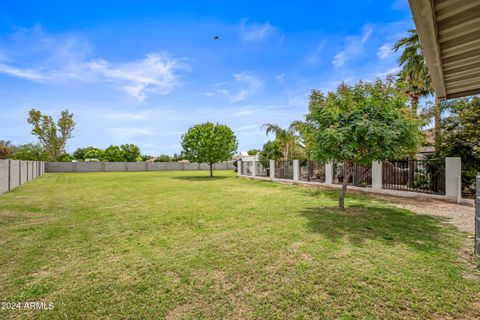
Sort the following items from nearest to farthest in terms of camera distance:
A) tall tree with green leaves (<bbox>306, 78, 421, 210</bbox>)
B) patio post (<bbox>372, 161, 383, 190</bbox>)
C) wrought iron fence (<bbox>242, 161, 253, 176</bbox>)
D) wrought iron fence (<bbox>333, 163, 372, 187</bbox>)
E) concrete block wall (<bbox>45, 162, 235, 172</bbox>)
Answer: tall tree with green leaves (<bbox>306, 78, 421, 210</bbox>) < patio post (<bbox>372, 161, 383, 190</bbox>) < wrought iron fence (<bbox>333, 163, 372, 187</bbox>) < wrought iron fence (<bbox>242, 161, 253, 176</bbox>) < concrete block wall (<bbox>45, 162, 235, 172</bbox>)

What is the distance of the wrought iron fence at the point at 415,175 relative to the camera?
31.2 ft

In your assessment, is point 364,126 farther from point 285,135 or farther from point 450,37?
point 285,135

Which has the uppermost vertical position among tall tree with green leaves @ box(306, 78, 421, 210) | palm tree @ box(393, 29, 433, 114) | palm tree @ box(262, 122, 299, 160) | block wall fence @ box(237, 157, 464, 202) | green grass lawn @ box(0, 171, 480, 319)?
palm tree @ box(393, 29, 433, 114)

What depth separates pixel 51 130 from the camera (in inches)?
1505

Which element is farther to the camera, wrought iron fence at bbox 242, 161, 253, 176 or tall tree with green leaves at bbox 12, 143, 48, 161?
tall tree with green leaves at bbox 12, 143, 48, 161

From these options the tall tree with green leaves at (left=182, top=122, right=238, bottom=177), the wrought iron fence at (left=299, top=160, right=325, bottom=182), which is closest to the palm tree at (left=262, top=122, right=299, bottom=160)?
the tall tree with green leaves at (left=182, top=122, right=238, bottom=177)

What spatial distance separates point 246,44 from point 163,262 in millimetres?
13799

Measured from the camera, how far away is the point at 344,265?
345cm

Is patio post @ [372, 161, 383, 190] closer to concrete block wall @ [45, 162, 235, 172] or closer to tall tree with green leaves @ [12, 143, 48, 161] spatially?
concrete block wall @ [45, 162, 235, 172]

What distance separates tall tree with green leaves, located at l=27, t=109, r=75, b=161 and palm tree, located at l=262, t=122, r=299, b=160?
120 feet

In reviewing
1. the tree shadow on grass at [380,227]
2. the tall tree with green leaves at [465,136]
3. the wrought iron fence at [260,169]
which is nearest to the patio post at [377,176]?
the tall tree with green leaves at [465,136]

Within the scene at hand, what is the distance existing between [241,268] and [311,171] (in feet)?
44.2

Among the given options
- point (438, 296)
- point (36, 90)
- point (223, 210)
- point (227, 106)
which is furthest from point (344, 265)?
point (36, 90)

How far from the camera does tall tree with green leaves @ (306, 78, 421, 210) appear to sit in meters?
5.79
